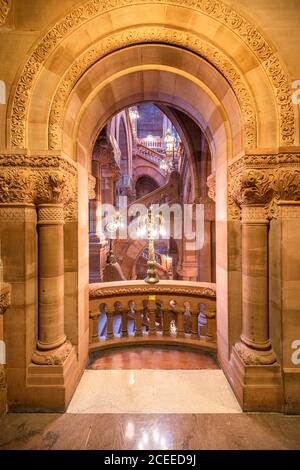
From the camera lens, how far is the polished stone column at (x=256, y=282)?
3287 millimetres

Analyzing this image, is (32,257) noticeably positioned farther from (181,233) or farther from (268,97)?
(181,233)

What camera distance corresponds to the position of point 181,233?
12562 millimetres

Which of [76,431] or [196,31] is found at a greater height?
[196,31]

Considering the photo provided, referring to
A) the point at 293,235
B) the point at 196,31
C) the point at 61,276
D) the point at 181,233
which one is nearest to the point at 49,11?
the point at 196,31

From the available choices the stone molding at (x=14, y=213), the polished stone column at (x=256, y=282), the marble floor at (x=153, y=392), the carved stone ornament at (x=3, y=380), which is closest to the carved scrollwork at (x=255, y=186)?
the polished stone column at (x=256, y=282)

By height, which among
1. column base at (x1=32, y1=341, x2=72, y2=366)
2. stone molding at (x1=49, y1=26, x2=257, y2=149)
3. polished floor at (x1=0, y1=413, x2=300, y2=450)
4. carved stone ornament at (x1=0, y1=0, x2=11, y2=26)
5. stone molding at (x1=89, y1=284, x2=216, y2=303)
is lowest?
polished floor at (x1=0, y1=413, x2=300, y2=450)

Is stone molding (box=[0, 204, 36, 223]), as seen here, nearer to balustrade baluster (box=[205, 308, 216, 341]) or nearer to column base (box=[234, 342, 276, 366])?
column base (box=[234, 342, 276, 366])

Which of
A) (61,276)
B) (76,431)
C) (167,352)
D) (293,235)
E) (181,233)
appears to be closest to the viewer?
(76,431)

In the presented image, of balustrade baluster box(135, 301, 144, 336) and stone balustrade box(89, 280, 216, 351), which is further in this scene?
balustrade baluster box(135, 301, 144, 336)

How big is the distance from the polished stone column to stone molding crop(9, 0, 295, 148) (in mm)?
1034

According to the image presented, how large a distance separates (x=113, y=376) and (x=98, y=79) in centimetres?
444

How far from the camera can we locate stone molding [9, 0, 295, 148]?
10.4ft

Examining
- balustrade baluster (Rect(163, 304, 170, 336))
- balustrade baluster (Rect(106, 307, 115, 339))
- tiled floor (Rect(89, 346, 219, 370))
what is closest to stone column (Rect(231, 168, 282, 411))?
tiled floor (Rect(89, 346, 219, 370))

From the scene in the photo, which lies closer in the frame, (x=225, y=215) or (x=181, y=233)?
(x=225, y=215)
